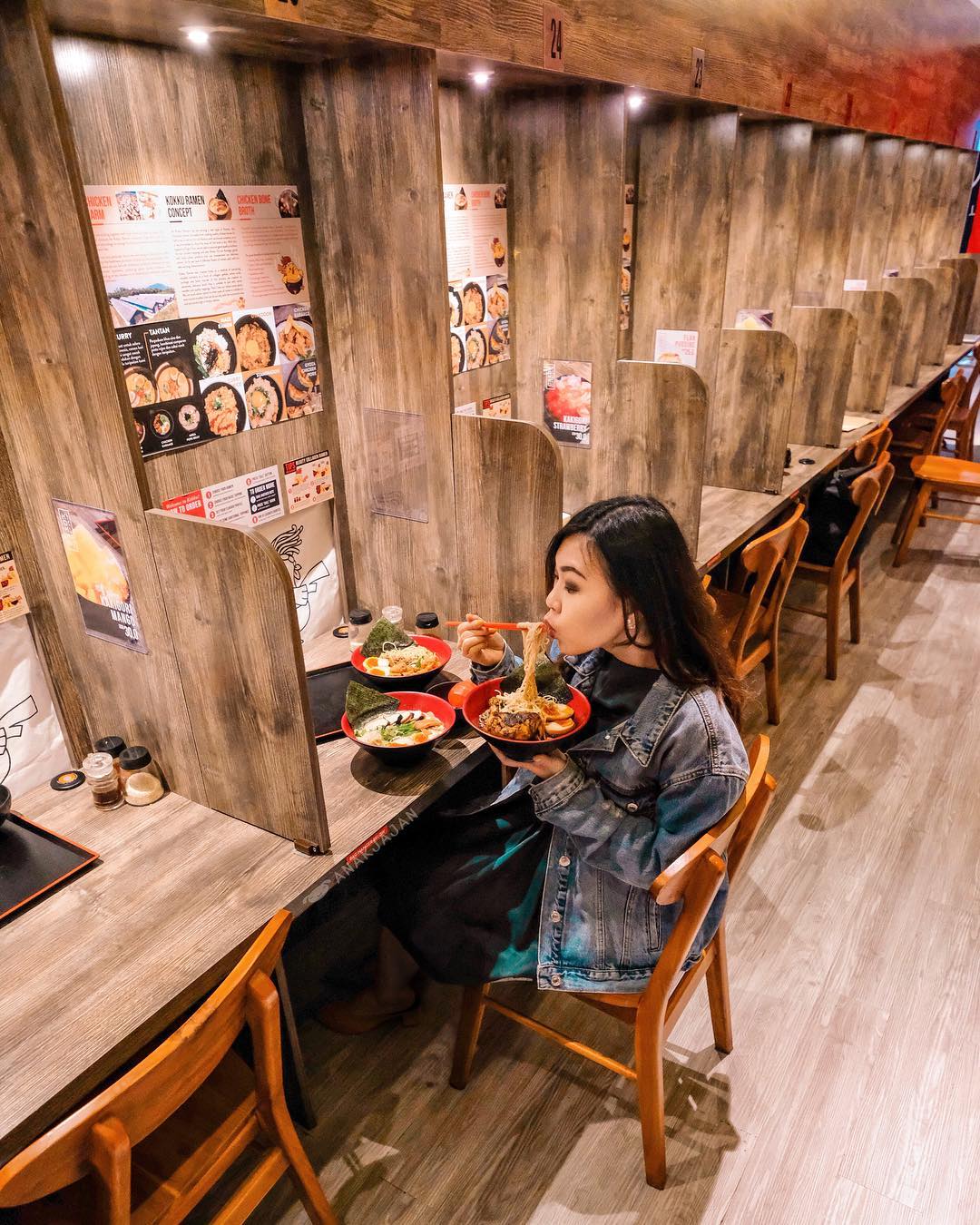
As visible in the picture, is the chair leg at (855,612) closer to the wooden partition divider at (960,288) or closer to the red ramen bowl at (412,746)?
the red ramen bowl at (412,746)

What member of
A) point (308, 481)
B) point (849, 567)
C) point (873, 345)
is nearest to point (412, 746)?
point (308, 481)

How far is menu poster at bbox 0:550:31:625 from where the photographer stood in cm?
174

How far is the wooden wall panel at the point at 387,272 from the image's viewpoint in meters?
1.90

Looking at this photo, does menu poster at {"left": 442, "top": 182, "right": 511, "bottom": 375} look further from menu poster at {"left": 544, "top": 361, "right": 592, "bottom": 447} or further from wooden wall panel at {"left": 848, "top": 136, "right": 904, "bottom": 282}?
wooden wall panel at {"left": 848, "top": 136, "right": 904, "bottom": 282}

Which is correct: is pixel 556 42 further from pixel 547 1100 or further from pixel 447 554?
pixel 547 1100

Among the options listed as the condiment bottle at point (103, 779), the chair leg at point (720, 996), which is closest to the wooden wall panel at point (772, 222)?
the chair leg at point (720, 996)

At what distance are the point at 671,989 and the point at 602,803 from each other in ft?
1.45

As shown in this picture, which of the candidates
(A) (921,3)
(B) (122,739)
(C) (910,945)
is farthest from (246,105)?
(A) (921,3)

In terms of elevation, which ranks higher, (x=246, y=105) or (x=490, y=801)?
(x=246, y=105)

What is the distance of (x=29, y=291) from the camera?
57.4 inches

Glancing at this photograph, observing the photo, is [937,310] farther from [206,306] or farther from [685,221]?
[206,306]

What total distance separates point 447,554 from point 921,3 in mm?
5083

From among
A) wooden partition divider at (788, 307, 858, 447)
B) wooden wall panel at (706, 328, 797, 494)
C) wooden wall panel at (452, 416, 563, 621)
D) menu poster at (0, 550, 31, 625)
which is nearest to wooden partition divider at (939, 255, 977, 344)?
wooden partition divider at (788, 307, 858, 447)

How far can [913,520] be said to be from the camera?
16.1 feet
